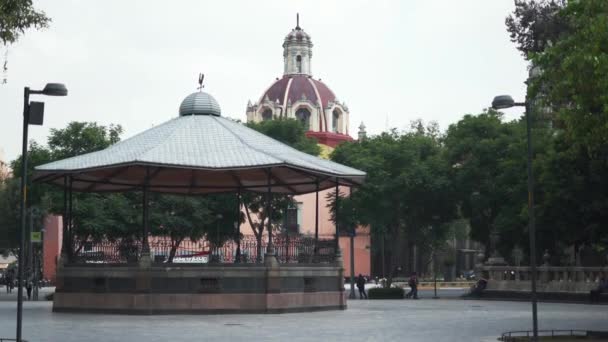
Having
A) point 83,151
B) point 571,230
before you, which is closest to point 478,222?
point 571,230

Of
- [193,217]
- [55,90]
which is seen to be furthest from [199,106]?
[55,90]

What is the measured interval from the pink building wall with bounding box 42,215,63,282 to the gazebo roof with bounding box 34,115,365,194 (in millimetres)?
51510

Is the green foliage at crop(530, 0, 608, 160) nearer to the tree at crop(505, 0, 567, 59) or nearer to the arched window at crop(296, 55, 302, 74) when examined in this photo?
the tree at crop(505, 0, 567, 59)

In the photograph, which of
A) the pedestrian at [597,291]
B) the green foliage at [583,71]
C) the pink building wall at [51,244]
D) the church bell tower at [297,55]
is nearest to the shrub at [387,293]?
the pedestrian at [597,291]

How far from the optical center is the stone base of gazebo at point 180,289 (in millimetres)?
35688

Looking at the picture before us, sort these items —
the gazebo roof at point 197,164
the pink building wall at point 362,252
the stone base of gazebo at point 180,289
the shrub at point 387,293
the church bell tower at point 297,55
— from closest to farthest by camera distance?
the stone base of gazebo at point 180,289 → the gazebo roof at point 197,164 → the shrub at point 387,293 → the pink building wall at point 362,252 → the church bell tower at point 297,55

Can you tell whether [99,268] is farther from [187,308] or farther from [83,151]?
[83,151]

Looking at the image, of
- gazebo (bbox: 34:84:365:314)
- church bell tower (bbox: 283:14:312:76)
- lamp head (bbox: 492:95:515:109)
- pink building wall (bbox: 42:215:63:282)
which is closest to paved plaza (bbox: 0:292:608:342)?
gazebo (bbox: 34:84:365:314)

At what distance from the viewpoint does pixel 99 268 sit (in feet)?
120

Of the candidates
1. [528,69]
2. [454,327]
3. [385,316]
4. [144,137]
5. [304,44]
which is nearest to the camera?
[454,327]

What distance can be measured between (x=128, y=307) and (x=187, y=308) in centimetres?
221

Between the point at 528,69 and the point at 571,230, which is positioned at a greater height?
the point at 528,69

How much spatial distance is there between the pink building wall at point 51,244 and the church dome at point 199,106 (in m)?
55.0

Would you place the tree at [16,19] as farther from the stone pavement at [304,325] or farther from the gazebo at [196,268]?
the gazebo at [196,268]
